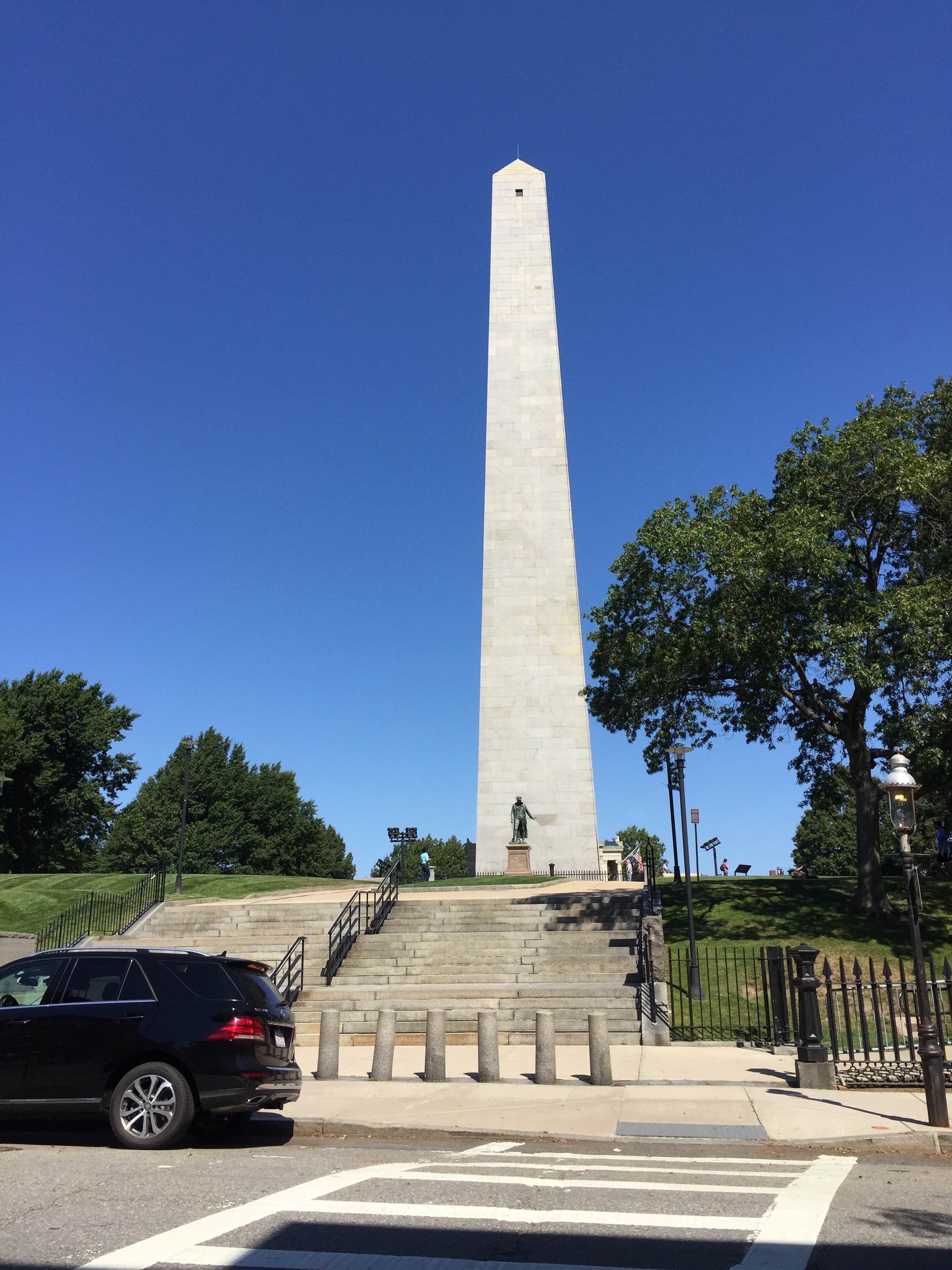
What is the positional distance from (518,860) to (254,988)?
1251 inches

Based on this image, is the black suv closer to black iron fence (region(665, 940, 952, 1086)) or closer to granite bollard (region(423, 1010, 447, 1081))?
granite bollard (region(423, 1010, 447, 1081))

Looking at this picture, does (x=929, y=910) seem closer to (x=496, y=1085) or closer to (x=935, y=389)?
(x=935, y=389)

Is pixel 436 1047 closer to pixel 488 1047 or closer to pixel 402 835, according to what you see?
pixel 488 1047

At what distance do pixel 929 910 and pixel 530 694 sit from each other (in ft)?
72.2

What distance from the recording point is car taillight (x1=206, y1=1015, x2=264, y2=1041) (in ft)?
27.6

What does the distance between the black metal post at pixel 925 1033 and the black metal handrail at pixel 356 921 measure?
12020 mm

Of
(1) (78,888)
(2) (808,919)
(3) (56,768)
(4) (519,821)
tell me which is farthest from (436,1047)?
(3) (56,768)

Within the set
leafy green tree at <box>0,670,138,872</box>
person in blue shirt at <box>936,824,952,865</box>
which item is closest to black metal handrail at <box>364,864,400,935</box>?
person in blue shirt at <box>936,824,952,865</box>

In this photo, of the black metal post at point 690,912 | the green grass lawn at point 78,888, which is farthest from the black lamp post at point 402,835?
the black metal post at point 690,912

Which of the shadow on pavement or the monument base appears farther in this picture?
the monument base

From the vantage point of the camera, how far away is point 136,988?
8.76m

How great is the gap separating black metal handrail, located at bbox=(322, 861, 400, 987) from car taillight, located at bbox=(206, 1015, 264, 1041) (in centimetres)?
1077

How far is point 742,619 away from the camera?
23.0m

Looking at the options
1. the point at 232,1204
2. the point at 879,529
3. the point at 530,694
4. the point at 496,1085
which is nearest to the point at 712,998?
the point at 496,1085
